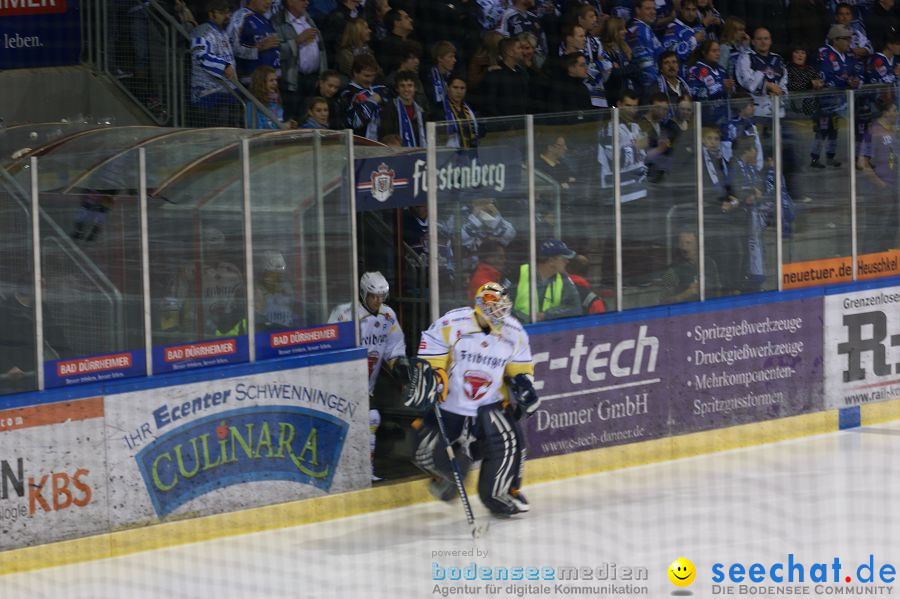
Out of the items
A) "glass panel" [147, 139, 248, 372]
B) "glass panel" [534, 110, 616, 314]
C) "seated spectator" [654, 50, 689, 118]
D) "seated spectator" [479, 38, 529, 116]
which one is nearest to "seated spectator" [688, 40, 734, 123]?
"seated spectator" [654, 50, 689, 118]

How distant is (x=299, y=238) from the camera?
31.4 ft

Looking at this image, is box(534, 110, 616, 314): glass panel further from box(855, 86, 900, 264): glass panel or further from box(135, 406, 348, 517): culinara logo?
box(855, 86, 900, 264): glass panel

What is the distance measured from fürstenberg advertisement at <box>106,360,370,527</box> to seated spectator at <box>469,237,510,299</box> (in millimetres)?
941

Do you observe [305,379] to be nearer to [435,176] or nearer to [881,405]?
[435,176]

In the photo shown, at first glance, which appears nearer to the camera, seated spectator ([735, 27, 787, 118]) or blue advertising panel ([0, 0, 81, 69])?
blue advertising panel ([0, 0, 81, 69])

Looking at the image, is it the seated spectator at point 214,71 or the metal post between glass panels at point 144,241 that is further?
the seated spectator at point 214,71

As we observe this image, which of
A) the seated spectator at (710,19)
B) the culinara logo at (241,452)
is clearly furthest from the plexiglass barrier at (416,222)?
the seated spectator at (710,19)

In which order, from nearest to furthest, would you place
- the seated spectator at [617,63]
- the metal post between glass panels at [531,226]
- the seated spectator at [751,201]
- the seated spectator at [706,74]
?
the metal post between glass panels at [531,226] < the seated spectator at [751,201] < the seated spectator at [617,63] < the seated spectator at [706,74]

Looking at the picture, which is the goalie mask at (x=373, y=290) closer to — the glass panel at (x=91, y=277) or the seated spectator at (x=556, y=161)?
the seated spectator at (x=556, y=161)

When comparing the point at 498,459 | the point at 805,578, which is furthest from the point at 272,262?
the point at 805,578

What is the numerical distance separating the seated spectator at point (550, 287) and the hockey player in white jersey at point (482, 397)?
965 millimetres

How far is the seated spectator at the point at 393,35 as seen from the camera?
1178 cm

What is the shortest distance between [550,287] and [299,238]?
1868 millimetres

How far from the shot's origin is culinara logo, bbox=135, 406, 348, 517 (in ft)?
29.5
